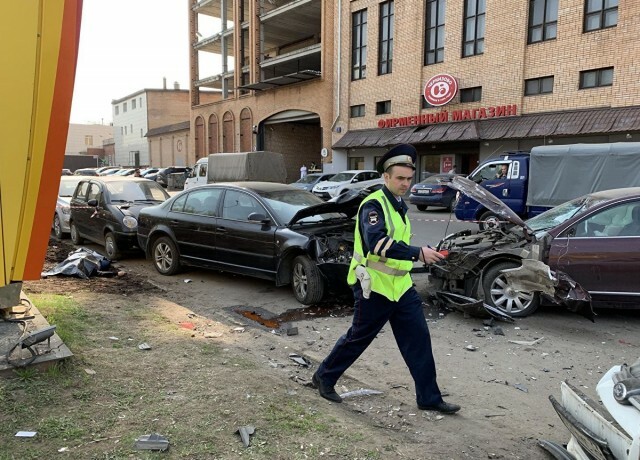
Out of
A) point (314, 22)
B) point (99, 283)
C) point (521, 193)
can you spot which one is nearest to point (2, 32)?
point (99, 283)

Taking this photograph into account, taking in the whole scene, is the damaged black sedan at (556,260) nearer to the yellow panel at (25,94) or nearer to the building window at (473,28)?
the yellow panel at (25,94)

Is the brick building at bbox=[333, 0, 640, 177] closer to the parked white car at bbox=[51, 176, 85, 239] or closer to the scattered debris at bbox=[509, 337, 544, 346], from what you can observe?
the scattered debris at bbox=[509, 337, 544, 346]

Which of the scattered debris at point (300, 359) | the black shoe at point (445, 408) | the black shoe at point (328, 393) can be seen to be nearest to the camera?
the black shoe at point (445, 408)

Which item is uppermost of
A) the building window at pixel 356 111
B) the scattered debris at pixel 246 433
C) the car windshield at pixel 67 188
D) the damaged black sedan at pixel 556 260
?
the building window at pixel 356 111

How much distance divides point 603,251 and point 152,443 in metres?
5.12

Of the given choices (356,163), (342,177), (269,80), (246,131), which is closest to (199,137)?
(246,131)

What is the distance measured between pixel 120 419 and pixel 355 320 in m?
1.66

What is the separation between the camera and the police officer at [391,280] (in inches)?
130

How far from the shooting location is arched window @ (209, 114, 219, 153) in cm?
4066

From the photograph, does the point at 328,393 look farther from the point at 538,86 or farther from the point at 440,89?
the point at 440,89

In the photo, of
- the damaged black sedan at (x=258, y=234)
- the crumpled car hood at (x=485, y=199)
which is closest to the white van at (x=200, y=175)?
the damaged black sedan at (x=258, y=234)

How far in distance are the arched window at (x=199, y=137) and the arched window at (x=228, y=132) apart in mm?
3828

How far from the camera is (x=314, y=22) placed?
34.8 metres

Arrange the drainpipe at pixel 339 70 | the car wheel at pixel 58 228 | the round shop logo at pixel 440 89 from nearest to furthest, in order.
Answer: the car wheel at pixel 58 228
the round shop logo at pixel 440 89
the drainpipe at pixel 339 70
